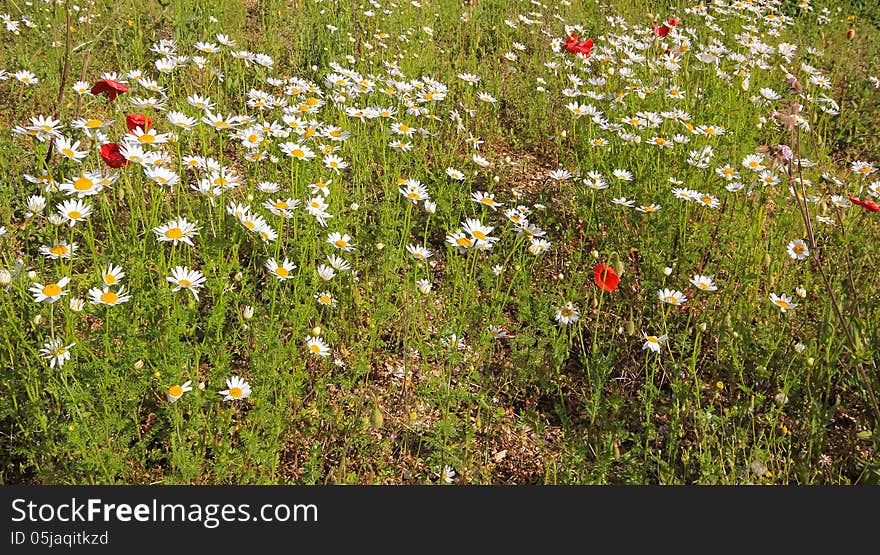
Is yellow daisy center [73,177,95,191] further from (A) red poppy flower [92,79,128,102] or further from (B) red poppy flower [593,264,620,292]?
(B) red poppy flower [593,264,620,292]

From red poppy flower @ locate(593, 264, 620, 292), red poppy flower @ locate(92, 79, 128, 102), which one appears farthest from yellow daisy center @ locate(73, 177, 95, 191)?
red poppy flower @ locate(593, 264, 620, 292)

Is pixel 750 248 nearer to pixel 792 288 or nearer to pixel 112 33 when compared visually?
pixel 792 288

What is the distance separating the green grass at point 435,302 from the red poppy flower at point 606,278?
9.7 inches

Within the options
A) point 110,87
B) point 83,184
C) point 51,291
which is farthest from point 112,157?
point 51,291

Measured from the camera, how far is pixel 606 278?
8.00ft

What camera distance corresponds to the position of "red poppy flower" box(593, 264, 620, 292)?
240 centimetres

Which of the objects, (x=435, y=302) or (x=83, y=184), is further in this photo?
(x=435, y=302)

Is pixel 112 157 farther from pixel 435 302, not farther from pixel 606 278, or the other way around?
pixel 606 278

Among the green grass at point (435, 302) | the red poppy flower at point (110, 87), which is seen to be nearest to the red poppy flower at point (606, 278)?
the green grass at point (435, 302)

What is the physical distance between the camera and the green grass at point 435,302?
2.13 m

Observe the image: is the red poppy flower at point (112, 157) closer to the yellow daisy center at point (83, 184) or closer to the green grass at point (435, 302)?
the yellow daisy center at point (83, 184)

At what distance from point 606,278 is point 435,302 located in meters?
0.80

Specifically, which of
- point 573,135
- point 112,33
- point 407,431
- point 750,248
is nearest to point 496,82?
point 573,135

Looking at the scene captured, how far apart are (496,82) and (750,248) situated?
2234 millimetres
